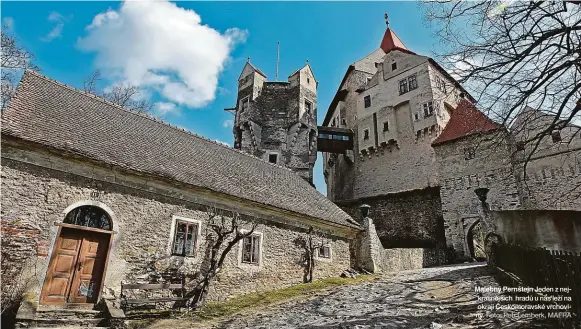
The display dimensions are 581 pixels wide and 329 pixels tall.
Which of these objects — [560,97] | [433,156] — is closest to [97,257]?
[560,97]

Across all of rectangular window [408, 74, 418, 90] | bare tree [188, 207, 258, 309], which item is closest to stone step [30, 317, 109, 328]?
bare tree [188, 207, 258, 309]

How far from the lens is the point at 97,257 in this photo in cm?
→ 920

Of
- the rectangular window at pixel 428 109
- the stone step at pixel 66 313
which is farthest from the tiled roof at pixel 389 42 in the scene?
the stone step at pixel 66 313

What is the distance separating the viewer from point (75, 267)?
28.9ft

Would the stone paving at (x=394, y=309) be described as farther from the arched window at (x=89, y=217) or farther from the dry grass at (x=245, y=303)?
the arched window at (x=89, y=217)

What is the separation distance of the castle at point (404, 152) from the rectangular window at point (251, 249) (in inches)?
365

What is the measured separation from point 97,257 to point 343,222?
10.6m

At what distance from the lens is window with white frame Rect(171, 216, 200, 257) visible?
10664 mm

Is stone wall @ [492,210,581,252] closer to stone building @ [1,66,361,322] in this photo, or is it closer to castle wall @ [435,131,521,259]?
stone building @ [1,66,361,322]

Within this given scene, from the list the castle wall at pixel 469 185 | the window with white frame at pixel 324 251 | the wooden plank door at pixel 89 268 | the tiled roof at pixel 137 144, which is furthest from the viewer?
the castle wall at pixel 469 185

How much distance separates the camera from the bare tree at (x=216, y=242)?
10.3m

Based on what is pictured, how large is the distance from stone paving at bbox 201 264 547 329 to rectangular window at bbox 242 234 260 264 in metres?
2.85

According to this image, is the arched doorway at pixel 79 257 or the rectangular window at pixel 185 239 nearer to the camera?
the arched doorway at pixel 79 257

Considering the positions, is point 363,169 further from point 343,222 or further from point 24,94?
point 24,94
